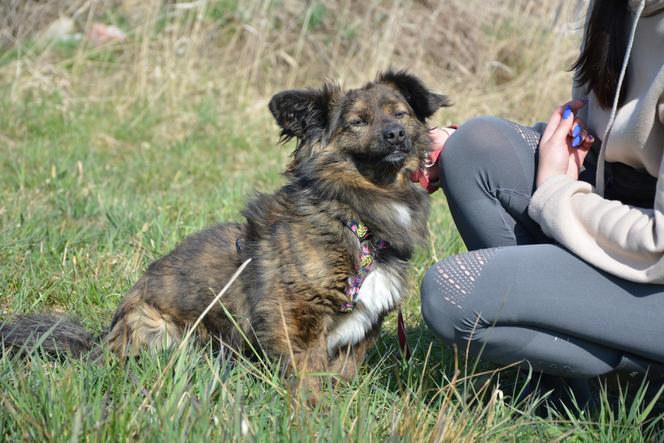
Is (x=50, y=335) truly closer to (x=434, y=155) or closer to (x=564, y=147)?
(x=434, y=155)

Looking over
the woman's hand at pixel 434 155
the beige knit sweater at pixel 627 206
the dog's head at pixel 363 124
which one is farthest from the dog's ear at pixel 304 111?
the beige knit sweater at pixel 627 206

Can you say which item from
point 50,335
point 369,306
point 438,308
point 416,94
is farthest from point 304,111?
point 50,335

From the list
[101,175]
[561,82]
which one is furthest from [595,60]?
[561,82]

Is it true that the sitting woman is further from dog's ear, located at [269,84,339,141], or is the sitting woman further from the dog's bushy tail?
the dog's bushy tail

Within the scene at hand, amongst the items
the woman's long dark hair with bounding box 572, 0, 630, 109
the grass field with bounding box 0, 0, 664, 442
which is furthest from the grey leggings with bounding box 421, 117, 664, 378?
the woman's long dark hair with bounding box 572, 0, 630, 109

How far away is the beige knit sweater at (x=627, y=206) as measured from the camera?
2.03m

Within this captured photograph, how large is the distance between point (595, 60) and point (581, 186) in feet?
1.57

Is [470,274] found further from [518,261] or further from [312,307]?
[312,307]

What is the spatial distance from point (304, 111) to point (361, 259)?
0.73 m

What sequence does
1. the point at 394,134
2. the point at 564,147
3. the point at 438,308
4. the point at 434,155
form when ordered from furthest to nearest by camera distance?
1. the point at 434,155
2. the point at 394,134
3. the point at 564,147
4. the point at 438,308

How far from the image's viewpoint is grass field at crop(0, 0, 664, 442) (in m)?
1.94

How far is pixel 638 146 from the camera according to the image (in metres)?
2.14

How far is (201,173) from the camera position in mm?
5680

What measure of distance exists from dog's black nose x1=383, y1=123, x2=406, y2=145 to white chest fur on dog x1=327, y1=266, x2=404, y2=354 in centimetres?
54
